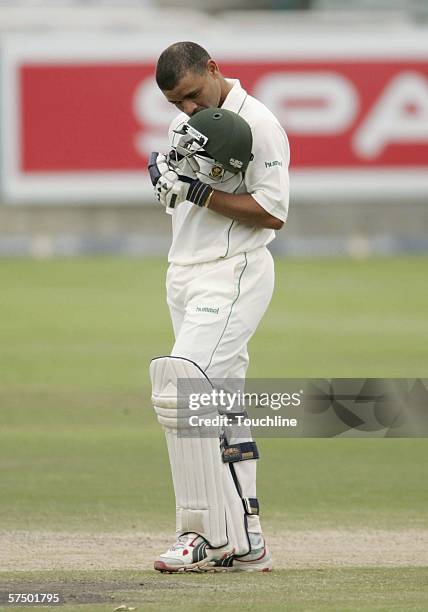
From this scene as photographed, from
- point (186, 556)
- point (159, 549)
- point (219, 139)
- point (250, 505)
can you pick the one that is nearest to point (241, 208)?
point (219, 139)

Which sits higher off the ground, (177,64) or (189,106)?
(177,64)

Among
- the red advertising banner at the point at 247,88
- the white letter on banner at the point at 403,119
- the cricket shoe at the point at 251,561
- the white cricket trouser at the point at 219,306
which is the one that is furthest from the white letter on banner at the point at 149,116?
the cricket shoe at the point at 251,561

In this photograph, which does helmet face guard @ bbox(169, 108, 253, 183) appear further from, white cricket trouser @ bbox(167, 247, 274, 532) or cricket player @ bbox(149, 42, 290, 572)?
white cricket trouser @ bbox(167, 247, 274, 532)

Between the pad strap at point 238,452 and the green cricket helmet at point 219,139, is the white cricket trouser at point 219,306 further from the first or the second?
the green cricket helmet at point 219,139

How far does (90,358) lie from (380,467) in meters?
4.80

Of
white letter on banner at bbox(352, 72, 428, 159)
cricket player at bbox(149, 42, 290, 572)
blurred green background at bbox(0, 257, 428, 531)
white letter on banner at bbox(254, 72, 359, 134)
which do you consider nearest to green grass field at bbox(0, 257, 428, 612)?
blurred green background at bbox(0, 257, 428, 531)

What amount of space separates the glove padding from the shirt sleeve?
193 millimetres

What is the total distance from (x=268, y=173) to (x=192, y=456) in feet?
3.69

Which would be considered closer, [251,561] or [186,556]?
[186,556]

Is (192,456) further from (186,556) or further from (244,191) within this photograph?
(244,191)

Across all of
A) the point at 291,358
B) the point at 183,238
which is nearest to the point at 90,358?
the point at 291,358

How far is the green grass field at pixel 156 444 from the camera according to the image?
5477 mm

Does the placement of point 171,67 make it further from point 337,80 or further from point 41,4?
point 41,4

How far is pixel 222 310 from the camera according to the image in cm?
580
